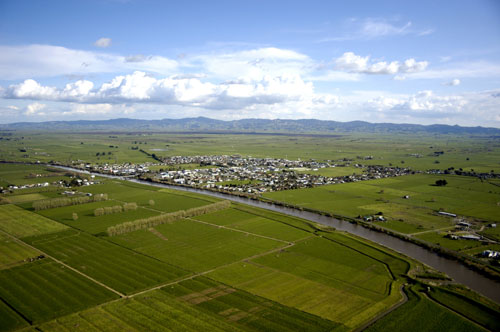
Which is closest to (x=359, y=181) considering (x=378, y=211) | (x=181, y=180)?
(x=378, y=211)

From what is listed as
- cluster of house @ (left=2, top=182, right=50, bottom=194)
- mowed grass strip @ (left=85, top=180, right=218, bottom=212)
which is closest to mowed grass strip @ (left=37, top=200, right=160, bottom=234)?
mowed grass strip @ (left=85, top=180, right=218, bottom=212)

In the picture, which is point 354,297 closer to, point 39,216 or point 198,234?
point 198,234

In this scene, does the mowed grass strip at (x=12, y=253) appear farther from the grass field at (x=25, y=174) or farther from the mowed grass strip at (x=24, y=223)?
the grass field at (x=25, y=174)

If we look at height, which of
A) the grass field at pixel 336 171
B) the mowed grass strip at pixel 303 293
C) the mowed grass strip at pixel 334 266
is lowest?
the mowed grass strip at pixel 303 293

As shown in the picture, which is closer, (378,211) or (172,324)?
(172,324)

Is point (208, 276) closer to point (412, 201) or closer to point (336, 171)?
point (412, 201)

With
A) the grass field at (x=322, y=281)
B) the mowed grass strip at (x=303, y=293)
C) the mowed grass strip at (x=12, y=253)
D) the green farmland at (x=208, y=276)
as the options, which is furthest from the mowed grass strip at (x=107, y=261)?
the grass field at (x=322, y=281)
